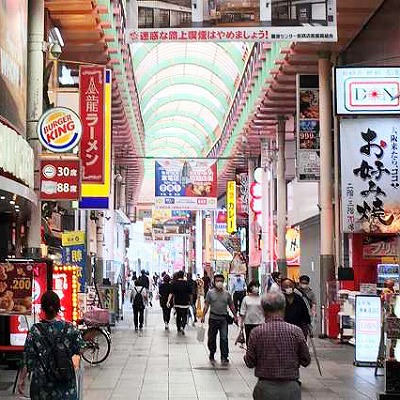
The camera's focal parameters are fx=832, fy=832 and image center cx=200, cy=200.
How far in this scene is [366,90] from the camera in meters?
16.4

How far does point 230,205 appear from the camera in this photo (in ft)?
133

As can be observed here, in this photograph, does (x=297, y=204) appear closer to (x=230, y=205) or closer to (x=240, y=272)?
(x=240, y=272)

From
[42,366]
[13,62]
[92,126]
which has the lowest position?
[42,366]

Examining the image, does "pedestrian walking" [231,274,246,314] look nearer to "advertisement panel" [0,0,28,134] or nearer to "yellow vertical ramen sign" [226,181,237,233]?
"advertisement panel" [0,0,28,134]

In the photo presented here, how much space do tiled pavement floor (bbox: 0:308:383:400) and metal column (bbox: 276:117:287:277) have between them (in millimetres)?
9579

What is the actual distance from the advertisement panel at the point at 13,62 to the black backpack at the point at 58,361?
5.82 m

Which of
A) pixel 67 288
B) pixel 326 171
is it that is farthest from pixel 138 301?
pixel 67 288

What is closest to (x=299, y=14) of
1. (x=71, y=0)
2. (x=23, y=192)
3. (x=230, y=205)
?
(x=23, y=192)

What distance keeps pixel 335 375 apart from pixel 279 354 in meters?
7.57

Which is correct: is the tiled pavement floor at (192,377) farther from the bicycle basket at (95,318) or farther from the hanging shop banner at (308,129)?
Answer: the hanging shop banner at (308,129)

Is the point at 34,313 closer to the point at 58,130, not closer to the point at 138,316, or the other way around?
the point at 58,130

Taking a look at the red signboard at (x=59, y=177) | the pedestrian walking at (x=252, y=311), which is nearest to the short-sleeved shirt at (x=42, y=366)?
the pedestrian walking at (x=252, y=311)

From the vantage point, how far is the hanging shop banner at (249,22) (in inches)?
468

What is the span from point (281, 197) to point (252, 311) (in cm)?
1436
